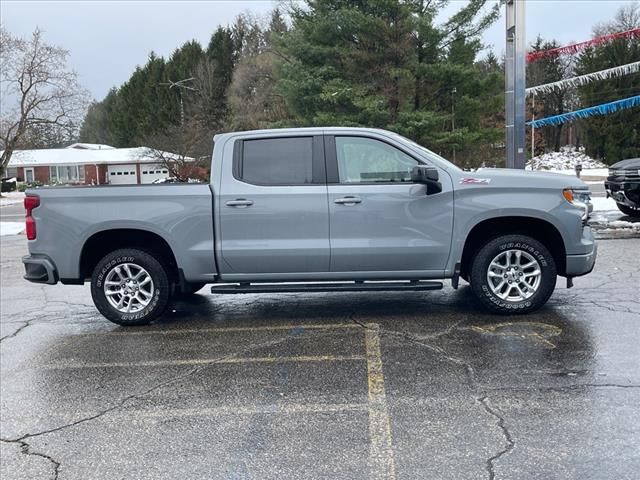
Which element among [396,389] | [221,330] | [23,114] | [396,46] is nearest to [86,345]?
[221,330]

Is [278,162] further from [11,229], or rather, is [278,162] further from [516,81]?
[11,229]

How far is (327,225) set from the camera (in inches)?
242

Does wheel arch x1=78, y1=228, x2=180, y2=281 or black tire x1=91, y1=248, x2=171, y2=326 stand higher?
wheel arch x1=78, y1=228, x2=180, y2=281

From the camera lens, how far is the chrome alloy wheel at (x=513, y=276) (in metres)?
6.20

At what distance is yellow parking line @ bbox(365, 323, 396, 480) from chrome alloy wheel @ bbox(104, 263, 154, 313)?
2.45 m

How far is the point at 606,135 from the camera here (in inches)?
1805

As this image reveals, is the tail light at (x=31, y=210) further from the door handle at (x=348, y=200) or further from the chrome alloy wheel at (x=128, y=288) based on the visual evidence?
the door handle at (x=348, y=200)

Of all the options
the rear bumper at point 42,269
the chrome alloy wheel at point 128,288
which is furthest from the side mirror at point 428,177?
the rear bumper at point 42,269

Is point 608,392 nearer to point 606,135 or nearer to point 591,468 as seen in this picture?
point 591,468

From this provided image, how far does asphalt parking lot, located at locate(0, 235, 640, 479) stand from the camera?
3.49 m

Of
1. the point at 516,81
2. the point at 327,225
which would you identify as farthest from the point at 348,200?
the point at 516,81

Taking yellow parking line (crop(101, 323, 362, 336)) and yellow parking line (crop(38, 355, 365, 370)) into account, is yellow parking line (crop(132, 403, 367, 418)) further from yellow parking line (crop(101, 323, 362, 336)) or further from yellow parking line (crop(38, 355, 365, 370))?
yellow parking line (crop(101, 323, 362, 336))

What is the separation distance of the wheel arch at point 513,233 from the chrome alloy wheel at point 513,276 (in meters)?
0.25

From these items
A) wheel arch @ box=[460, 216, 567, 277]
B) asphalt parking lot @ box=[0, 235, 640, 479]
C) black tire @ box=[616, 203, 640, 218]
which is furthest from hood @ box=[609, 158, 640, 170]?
wheel arch @ box=[460, 216, 567, 277]
